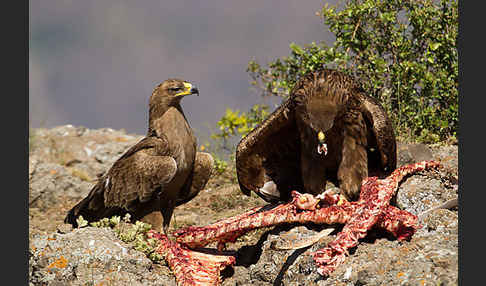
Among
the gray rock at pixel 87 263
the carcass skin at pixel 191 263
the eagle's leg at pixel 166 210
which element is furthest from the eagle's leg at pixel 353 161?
the eagle's leg at pixel 166 210

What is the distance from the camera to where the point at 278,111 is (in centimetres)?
499

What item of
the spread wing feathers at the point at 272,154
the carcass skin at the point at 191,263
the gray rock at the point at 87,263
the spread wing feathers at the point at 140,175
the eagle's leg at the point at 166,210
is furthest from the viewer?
the eagle's leg at the point at 166,210

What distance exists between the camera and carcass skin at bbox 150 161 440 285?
394cm

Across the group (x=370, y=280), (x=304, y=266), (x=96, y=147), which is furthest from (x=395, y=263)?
(x=96, y=147)

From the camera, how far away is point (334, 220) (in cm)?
429

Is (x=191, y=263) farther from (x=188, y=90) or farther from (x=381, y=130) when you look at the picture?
(x=188, y=90)

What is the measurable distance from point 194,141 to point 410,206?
9.90 ft

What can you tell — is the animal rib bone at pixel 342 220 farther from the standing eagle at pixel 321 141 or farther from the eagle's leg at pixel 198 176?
the eagle's leg at pixel 198 176

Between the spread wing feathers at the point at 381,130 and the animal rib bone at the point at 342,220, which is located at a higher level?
the spread wing feathers at the point at 381,130

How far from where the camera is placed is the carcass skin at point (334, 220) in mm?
3938

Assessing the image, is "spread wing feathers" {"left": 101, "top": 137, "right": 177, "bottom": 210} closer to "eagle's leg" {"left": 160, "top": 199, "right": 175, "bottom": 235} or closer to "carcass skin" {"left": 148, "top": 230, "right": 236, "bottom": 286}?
"eagle's leg" {"left": 160, "top": 199, "right": 175, "bottom": 235}

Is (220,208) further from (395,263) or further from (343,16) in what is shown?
(395,263)

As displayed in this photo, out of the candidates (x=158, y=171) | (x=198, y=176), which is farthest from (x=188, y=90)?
(x=158, y=171)

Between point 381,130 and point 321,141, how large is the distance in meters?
0.59
